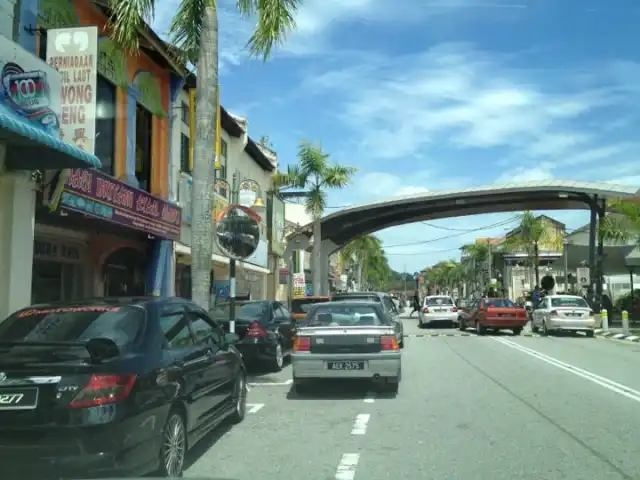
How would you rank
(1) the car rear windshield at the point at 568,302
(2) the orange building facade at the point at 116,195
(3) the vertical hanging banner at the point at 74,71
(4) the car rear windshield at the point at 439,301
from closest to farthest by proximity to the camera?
(3) the vertical hanging banner at the point at 74,71 < (2) the orange building facade at the point at 116,195 < (1) the car rear windshield at the point at 568,302 < (4) the car rear windshield at the point at 439,301

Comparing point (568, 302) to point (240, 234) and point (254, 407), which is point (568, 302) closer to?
point (240, 234)

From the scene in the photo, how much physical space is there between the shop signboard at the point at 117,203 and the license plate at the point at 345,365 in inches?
217

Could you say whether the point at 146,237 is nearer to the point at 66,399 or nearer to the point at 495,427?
the point at 495,427

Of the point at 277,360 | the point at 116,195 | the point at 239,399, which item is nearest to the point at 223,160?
the point at 116,195

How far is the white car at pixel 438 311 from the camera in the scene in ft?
105

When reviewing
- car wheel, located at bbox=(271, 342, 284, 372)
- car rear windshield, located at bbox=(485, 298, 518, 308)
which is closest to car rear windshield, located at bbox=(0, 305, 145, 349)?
car wheel, located at bbox=(271, 342, 284, 372)

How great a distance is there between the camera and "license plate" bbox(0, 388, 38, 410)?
498 centimetres

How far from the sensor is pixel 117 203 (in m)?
13.8

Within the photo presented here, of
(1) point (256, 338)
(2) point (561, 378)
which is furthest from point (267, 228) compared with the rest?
(2) point (561, 378)

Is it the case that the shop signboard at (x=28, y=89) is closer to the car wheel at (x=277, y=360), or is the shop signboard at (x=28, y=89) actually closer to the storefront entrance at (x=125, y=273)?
the car wheel at (x=277, y=360)

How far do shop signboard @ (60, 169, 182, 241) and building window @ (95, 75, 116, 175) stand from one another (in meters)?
0.99

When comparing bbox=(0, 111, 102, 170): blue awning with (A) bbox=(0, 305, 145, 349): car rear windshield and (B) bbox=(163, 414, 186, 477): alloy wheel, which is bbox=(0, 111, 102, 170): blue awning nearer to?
(A) bbox=(0, 305, 145, 349): car rear windshield

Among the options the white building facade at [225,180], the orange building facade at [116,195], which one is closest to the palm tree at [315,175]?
the white building facade at [225,180]

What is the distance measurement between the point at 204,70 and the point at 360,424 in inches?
296
